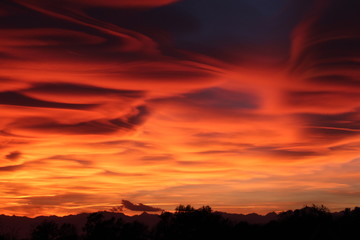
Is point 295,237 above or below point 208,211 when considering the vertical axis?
below

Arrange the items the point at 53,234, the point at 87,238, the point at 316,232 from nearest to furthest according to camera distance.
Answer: the point at 316,232, the point at 87,238, the point at 53,234

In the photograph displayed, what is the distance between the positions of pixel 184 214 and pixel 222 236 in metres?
35.6

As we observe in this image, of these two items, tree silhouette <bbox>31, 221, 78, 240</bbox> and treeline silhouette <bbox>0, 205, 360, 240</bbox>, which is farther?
tree silhouette <bbox>31, 221, 78, 240</bbox>

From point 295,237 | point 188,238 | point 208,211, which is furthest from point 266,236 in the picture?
→ point 208,211

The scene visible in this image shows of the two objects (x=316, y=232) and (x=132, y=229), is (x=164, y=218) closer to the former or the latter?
(x=132, y=229)

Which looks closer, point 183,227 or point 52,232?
point 183,227

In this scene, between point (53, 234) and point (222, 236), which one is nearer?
point (222, 236)

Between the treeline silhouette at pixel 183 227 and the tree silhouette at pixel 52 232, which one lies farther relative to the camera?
the tree silhouette at pixel 52 232

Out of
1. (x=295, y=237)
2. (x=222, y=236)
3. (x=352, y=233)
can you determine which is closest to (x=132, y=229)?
(x=222, y=236)

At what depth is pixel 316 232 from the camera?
6869 centimetres

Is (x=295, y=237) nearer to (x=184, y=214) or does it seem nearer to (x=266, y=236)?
(x=266, y=236)

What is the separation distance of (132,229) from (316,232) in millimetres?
97948

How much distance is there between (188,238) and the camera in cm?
13450

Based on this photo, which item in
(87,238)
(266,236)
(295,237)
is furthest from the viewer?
(87,238)
